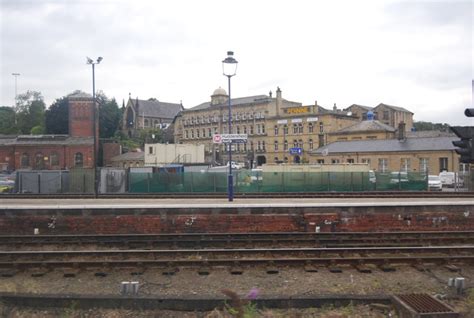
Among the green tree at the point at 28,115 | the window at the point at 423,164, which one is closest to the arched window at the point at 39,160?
the green tree at the point at 28,115

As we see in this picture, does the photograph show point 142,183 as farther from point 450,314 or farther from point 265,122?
point 265,122

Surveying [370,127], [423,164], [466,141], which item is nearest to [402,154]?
[423,164]

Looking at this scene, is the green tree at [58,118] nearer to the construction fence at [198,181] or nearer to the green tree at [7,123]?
the green tree at [7,123]

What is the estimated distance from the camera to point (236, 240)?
13.9 m

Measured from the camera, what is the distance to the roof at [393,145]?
4828 cm

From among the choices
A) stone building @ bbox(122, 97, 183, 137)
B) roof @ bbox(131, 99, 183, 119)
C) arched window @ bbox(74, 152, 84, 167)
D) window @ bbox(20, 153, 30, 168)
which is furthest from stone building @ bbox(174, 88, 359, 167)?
window @ bbox(20, 153, 30, 168)

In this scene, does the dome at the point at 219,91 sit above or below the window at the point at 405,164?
above

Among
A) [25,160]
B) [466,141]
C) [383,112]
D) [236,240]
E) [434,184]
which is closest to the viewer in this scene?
[466,141]

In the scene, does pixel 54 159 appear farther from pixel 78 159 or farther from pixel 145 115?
pixel 145 115

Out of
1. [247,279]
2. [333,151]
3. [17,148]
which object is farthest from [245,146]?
[247,279]

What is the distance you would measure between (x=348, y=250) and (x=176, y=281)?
5.00 meters

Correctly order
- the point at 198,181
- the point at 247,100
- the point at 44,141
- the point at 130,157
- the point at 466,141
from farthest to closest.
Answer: the point at 247,100 < the point at 130,157 < the point at 44,141 < the point at 198,181 < the point at 466,141

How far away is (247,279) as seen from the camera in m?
10.3

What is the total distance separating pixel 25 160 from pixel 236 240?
6163 centimetres
